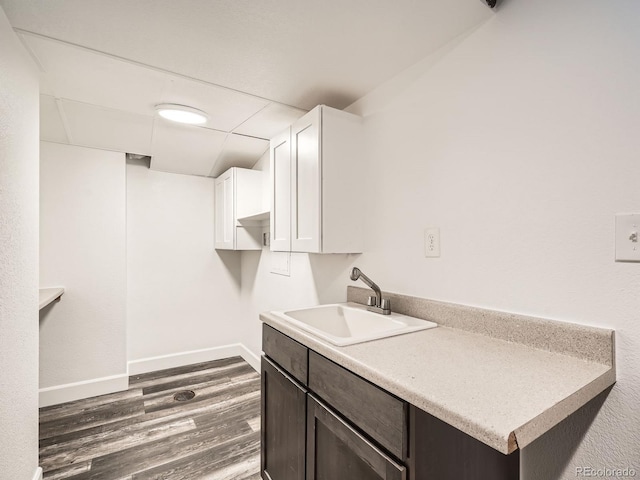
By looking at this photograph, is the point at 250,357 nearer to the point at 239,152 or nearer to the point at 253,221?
the point at 253,221

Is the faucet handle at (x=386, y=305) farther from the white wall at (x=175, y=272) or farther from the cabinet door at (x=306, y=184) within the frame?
the white wall at (x=175, y=272)

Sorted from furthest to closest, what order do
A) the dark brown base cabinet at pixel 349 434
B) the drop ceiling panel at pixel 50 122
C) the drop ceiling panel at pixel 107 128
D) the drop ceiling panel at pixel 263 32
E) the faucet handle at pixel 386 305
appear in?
the drop ceiling panel at pixel 107 128 < the drop ceiling panel at pixel 50 122 < the faucet handle at pixel 386 305 < the drop ceiling panel at pixel 263 32 < the dark brown base cabinet at pixel 349 434

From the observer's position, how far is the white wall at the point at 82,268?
2.49 m

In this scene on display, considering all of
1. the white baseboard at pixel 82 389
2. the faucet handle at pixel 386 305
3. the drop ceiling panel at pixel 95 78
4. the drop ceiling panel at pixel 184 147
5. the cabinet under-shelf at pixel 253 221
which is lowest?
the white baseboard at pixel 82 389

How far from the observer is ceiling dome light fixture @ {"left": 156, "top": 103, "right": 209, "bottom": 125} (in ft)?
6.40

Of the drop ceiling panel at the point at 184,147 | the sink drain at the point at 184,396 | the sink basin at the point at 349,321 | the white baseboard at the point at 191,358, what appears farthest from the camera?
the white baseboard at the point at 191,358

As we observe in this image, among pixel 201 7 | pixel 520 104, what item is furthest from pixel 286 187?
pixel 520 104

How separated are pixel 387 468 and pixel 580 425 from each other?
0.62m

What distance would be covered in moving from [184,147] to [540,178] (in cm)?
258

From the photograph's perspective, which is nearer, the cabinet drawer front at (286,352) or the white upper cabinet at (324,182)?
the cabinet drawer front at (286,352)

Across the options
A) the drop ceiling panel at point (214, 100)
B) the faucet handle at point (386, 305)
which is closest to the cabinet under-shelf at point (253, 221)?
the drop ceiling panel at point (214, 100)

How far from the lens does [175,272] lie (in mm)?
3227

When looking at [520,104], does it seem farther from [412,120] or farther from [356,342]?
[356,342]

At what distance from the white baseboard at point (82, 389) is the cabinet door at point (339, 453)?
2320mm
